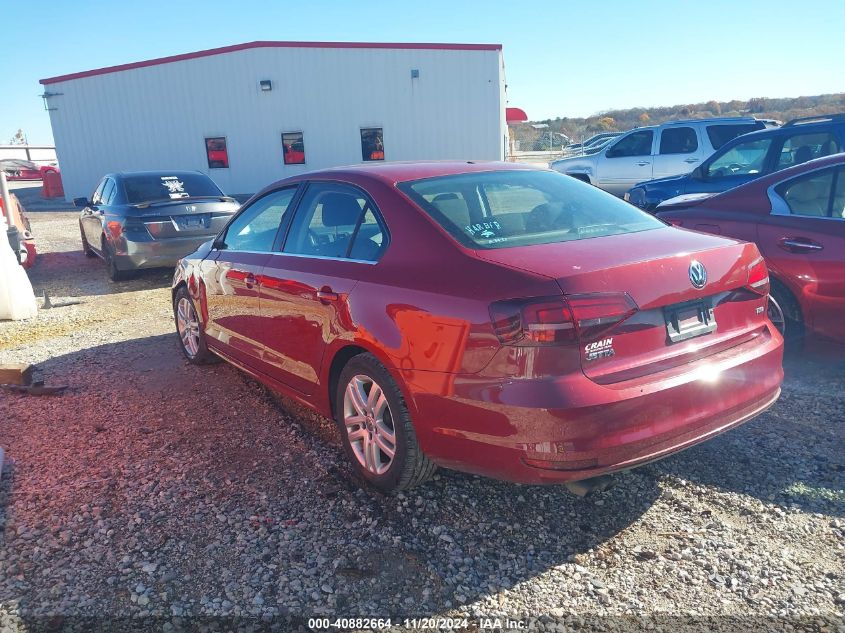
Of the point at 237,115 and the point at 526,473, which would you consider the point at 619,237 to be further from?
the point at 237,115

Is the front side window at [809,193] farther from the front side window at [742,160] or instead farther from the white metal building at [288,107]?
the white metal building at [288,107]

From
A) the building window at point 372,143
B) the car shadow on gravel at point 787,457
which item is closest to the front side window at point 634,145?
the car shadow on gravel at point 787,457

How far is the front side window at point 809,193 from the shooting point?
15.2 ft

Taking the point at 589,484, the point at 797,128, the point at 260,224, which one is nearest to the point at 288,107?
the point at 797,128

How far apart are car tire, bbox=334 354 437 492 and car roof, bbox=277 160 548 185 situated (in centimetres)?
101

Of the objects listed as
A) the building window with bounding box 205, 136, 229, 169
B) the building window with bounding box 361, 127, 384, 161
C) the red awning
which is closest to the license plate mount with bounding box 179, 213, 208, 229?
the building window with bounding box 361, 127, 384, 161

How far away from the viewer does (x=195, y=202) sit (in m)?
9.16

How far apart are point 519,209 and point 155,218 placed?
678 cm

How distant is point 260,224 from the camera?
14.9 ft

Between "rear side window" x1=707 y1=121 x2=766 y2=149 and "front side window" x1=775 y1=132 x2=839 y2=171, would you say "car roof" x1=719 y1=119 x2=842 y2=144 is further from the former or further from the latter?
"rear side window" x1=707 y1=121 x2=766 y2=149

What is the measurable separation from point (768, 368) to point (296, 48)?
24.5 m

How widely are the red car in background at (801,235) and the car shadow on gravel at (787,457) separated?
1.68 ft

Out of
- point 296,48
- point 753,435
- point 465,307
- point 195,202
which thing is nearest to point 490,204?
point 465,307

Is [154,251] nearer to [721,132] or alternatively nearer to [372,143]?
[721,132]
